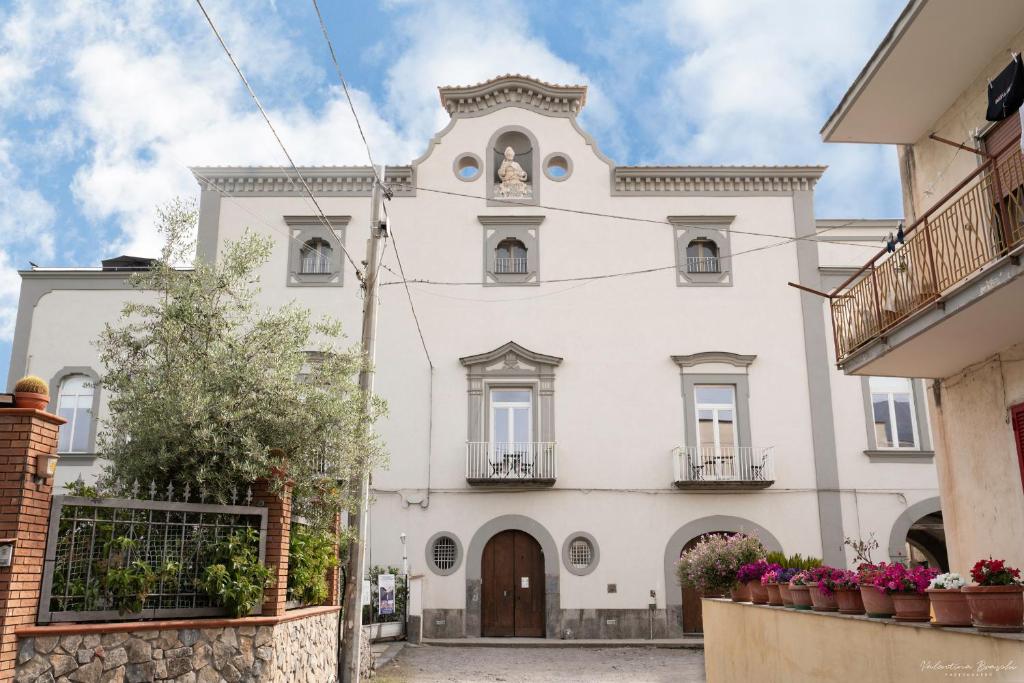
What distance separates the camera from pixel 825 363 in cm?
2145

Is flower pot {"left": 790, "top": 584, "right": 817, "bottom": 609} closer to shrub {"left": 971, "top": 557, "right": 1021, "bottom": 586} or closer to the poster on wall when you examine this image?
shrub {"left": 971, "top": 557, "right": 1021, "bottom": 586}

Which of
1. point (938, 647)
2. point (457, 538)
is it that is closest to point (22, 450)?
point (938, 647)

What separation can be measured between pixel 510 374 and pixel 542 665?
7.34m

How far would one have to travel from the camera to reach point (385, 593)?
18.5 meters

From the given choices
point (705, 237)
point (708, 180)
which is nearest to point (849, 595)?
point (705, 237)

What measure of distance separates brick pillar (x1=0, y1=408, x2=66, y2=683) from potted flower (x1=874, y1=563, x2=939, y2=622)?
6821mm

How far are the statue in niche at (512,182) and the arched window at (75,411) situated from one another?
1099cm

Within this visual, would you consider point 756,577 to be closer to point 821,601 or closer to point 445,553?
point 821,601

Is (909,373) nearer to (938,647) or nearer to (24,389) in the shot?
(938,647)

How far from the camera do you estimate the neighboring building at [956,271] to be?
8570 millimetres

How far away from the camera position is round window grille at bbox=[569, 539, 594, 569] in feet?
67.5

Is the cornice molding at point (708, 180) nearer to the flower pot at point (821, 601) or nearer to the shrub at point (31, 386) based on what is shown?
the flower pot at point (821, 601)

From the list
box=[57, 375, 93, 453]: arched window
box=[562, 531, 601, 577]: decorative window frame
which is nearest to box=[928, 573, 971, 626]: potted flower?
box=[562, 531, 601, 577]: decorative window frame

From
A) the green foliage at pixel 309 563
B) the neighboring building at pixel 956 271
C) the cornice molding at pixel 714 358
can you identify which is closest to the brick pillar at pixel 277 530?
the green foliage at pixel 309 563
